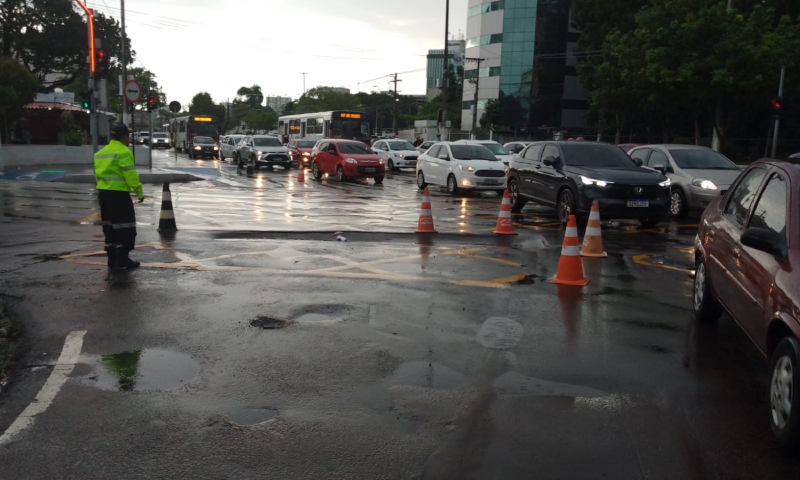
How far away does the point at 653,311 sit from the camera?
24.2ft

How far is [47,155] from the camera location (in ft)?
104

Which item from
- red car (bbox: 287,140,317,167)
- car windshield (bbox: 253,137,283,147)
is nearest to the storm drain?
red car (bbox: 287,140,317,167)

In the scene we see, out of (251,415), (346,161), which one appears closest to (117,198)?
(251,415)

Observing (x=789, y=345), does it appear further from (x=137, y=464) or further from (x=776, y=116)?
(x=776, y=116)

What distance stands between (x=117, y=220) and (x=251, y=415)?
213 inches

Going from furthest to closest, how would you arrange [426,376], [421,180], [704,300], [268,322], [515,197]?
[421,180] < [515,197] < [704,300] < [268,322] < [426,376]

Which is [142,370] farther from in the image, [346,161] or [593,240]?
[346,161]

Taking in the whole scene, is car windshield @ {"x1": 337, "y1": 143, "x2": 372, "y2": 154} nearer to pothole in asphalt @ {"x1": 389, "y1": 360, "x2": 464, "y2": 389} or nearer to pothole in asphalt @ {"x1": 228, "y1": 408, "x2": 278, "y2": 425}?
pothole in asphalt @ {"x1": 389, "y1": 360, "x2": 464, "y2": 389}

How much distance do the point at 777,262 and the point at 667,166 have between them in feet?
41.7

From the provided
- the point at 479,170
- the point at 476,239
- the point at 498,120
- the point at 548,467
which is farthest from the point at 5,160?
the point at 498,120

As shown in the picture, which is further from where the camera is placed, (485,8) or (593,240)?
(485,8)

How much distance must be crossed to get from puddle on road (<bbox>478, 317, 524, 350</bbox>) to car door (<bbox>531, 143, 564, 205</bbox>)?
7968mm

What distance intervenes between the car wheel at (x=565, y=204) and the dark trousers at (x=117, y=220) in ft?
26.8

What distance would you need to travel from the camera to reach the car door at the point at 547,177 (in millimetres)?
14359
